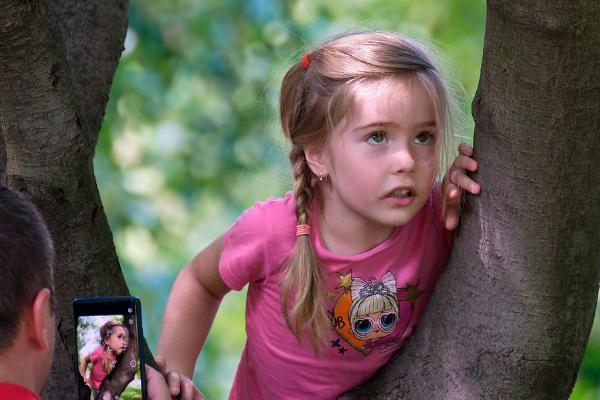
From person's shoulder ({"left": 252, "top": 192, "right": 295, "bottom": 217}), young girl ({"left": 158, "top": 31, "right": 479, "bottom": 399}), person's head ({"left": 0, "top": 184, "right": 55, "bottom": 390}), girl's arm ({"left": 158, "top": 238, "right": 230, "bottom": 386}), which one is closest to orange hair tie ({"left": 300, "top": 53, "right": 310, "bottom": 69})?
young girl ({"left": 158, "top": 31, "right": 479, "bottom": 399})

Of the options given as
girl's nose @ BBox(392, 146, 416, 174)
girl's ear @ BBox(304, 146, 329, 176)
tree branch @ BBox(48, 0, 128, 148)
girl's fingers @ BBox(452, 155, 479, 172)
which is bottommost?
girl's ear @ BBox(304, 146, 329, 176)

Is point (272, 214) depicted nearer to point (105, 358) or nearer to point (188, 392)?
point (188, 392)

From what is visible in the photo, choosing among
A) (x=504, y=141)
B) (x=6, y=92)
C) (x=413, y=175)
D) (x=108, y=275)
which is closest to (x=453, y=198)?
(x=413, y=175)

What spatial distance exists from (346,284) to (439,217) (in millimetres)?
244

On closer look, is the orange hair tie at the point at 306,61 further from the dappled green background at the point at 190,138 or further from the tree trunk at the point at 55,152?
the dappled green background at the point at 190,138

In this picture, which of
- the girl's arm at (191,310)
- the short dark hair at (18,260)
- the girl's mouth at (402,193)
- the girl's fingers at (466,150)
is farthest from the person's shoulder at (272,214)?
the short dark hair at (18,260)

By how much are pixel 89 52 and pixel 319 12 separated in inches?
150

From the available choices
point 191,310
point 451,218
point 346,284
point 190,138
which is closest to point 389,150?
point 451,218

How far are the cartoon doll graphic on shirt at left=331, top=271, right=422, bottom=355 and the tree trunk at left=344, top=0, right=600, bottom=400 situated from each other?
0.17 m

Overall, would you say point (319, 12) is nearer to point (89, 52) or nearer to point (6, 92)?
point (89, 52)

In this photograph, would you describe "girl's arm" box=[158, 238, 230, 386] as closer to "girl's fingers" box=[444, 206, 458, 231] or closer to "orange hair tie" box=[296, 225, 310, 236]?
"orange hair tie" box=[296, 225, 310, 236]

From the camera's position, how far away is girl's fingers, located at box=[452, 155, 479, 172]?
5.97ft

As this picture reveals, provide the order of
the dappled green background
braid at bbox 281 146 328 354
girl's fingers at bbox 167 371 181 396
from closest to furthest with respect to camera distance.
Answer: girl's fingers at bbox 167 371 181 396 → braid at bbox 281 146 328 354 → the dappled green background

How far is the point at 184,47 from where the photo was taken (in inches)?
256
